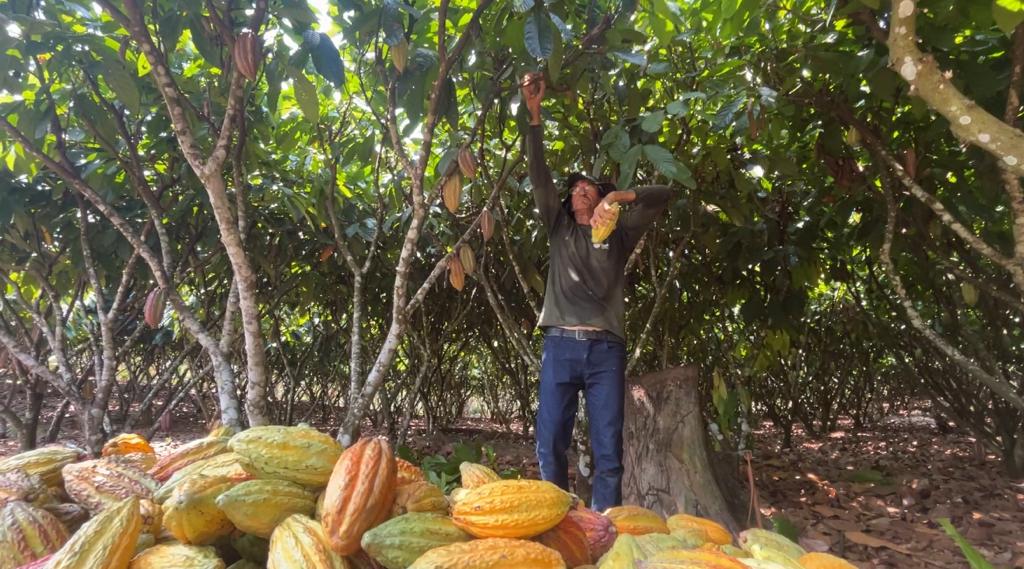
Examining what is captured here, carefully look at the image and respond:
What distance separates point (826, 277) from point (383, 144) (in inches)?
126

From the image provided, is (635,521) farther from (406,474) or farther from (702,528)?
(406,474)

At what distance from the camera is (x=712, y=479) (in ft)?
8.24

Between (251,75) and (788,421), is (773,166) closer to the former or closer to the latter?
(251,75)

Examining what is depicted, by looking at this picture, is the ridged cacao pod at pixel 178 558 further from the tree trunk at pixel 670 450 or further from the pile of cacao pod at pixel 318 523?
the tree trunk at pixel 670 450

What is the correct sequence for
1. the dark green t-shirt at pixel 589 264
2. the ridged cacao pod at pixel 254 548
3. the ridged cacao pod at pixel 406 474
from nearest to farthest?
the ridged cacao pod at pixel 254 548
the ridged cacao pod at pixel 406 474
the dark green t-shirt at pixel 589 264

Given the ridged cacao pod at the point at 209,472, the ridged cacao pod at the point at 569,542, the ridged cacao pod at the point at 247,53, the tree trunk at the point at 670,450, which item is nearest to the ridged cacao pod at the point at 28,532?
the ridged cacao pod at the point at 209,472

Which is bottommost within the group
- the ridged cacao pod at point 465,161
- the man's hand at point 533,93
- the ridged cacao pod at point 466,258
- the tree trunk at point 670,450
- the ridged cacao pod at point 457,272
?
the tree trunk at point 670,450

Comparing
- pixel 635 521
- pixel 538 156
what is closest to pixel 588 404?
pixel 538 156

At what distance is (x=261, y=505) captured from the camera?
0.74m

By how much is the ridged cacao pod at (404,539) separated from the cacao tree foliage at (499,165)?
1.06 m

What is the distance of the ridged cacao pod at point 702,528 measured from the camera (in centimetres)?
87

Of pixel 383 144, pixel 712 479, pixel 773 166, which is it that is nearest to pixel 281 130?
pixel 383 144

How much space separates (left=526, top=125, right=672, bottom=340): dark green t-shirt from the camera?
225cm

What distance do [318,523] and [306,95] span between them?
3.89 feet
